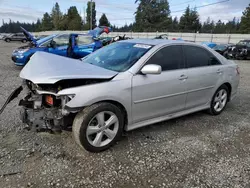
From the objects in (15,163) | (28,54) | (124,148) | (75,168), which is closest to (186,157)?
(124,148)

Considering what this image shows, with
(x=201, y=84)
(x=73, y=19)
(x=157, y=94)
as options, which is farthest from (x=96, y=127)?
(x=73, y=19)

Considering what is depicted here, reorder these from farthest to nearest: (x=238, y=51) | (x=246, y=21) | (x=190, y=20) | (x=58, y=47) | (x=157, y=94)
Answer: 1. (x=190, y=20)
2. (x=246, y=21)
3. (x=238, y=51)
4. (x=58, y=47)
5. (x=157, y=94)

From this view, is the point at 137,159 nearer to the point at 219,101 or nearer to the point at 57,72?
the point at 57,72

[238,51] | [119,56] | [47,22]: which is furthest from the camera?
[47,22]

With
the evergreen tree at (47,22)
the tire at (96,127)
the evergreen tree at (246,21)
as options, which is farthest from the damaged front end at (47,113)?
the evergreen tree at (47,22)

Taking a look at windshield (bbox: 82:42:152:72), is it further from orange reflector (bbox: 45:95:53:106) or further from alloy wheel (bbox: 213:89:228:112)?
alloy wheel (bbox: 213:89:228:112)

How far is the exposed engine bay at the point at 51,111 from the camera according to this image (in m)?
2.58

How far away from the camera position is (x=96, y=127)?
2.75m

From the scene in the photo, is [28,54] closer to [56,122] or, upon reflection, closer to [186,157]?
[56,122]

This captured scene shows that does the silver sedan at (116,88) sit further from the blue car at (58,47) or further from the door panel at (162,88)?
the blue car at (58,47)

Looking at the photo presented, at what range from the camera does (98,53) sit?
12.6ft

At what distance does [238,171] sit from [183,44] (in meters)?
2.15

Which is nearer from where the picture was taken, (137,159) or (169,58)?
(137,159)

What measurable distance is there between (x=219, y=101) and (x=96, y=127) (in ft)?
9.37
